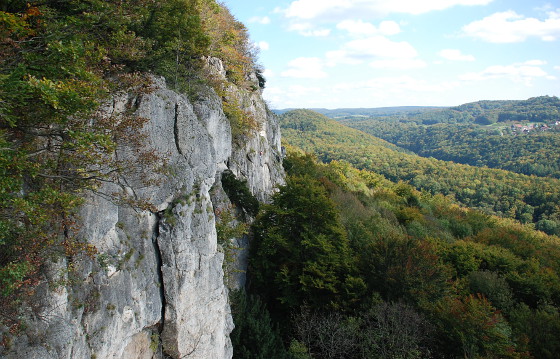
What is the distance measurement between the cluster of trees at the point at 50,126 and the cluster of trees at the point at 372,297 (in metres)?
10.8

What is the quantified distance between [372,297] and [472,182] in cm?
9602

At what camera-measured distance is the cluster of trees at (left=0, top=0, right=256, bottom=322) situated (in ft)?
20.1

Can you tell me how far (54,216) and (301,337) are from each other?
47.0ft

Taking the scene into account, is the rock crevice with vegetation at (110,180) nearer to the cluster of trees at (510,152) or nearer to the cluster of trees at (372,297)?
the cluster of trees at (372,297)

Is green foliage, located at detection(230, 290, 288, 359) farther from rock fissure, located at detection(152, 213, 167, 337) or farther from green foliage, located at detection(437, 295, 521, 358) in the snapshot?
green foliage, located at detection(437, 295, 521, 358)

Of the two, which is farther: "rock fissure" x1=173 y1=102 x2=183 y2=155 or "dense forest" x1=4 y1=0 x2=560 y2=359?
"rock fissure" x1=173 y1=102 x2=183 y2=155

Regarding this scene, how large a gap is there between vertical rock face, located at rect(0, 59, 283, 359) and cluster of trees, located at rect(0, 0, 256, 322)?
2.09 feet

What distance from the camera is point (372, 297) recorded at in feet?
58.0

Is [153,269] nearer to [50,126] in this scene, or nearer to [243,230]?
[50,126]

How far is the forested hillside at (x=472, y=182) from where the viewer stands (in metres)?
80.9

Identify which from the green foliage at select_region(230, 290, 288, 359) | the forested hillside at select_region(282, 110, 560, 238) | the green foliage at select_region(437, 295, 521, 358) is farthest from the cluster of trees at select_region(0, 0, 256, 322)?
the forested hillside at select_region(282, 110, 560, 238)

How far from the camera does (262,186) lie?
25.3m

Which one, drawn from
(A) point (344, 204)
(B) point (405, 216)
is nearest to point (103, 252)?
(A) point (344, 204)

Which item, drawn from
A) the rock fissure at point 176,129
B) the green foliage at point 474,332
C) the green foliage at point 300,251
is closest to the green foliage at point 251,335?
the green foliage at point 300,251
